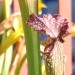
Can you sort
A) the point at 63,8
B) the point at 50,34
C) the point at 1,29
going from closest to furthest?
the point at 50,34 < the point at 1,29 < the point at 63,8

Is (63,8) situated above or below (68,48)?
above

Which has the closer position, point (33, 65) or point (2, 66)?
point (33, 65)

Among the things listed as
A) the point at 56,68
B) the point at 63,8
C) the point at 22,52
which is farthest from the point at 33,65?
the point at 63,8

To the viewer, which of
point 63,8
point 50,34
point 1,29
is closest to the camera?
point 50,34

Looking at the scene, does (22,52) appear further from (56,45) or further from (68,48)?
(68,48)

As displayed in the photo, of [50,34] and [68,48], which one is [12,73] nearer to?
[50,34]

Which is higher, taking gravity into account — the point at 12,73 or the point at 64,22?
the point at 64,22

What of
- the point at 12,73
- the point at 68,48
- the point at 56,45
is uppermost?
the point at 56,45

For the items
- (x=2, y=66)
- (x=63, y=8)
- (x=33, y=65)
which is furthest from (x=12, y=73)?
(x=63, y=8)

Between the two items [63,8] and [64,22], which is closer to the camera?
[64,22]
